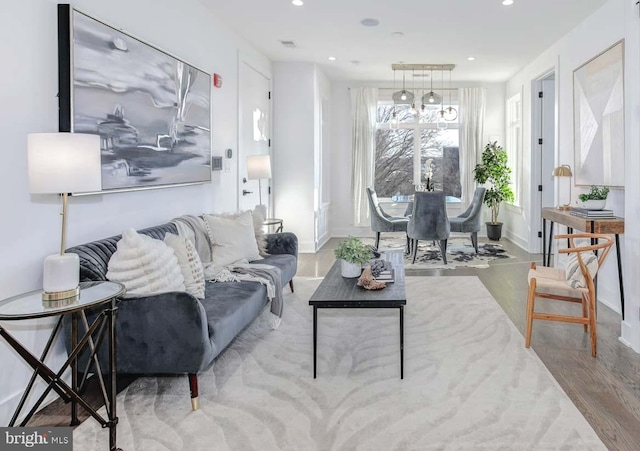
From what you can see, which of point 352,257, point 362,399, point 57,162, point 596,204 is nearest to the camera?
point 57,162

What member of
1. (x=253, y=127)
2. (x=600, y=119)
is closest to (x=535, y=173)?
(x=600, y=119)

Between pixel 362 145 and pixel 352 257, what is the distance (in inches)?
224

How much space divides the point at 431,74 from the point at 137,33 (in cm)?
563

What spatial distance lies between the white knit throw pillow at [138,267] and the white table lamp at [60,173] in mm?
390

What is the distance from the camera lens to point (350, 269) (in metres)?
3.25

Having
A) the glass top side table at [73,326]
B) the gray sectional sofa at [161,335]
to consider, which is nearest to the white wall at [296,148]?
the gray sectional sofa at [161,335]

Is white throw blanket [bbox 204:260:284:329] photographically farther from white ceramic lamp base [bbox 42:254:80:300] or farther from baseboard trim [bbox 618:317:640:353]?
baseboard trim [bbox 618:317:640:353]

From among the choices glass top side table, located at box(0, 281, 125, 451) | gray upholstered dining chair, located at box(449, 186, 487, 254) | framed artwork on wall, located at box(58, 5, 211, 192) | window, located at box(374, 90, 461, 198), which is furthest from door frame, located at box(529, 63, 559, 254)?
glass top side table, located at box(0, 281, 125, 451)

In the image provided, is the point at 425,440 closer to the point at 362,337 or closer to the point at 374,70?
the point at 362,337

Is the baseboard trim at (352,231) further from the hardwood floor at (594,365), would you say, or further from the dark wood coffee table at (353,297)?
the dark wood coffee table at (353,297)

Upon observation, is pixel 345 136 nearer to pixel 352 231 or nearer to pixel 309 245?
pixel 352 231

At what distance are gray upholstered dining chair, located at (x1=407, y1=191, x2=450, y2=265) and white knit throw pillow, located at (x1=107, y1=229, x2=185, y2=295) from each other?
13.7ft

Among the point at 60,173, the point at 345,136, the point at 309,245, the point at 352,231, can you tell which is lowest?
the point at 309,245

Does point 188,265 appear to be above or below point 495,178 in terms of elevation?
below
